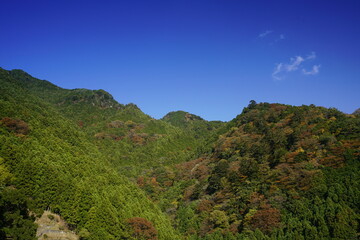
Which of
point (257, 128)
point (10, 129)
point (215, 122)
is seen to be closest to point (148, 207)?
point (10, 129)

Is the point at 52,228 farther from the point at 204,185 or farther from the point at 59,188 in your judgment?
the point at 204,185

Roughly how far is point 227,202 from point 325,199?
18.7 m

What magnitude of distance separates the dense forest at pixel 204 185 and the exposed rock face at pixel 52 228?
31.5 inches

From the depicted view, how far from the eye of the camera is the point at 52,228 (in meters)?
30.0

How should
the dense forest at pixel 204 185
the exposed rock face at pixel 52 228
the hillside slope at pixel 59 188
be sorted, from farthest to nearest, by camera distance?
the dense forest at pixel 204 185, the hillside slope at pixel 59 188, the exposed rock face at pixel 52 228

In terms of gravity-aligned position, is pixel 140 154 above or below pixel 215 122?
below

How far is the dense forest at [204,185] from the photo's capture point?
32.1m

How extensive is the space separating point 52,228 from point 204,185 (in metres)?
43.4

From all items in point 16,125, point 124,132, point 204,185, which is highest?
point 124,132

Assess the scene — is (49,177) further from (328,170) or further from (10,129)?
(328,170)

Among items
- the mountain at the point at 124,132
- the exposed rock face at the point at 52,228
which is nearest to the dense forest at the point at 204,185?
the exposed rock face at the point at 52,228

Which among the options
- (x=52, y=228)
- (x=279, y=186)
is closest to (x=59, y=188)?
(x=52, y=228)

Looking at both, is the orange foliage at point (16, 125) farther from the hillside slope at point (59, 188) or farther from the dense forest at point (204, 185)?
the dense forest at point (204, 185)

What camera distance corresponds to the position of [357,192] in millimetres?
37188
